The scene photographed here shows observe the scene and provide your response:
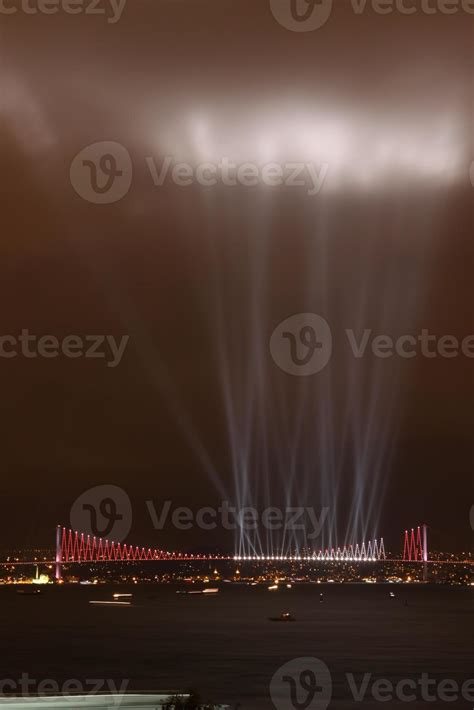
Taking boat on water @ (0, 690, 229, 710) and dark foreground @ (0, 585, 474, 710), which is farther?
dark foreground @ (0, 585, 474, 710)

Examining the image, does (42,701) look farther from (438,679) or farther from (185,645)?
(185,645)

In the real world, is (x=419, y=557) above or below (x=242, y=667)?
above

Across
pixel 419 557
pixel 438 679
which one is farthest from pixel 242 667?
pixel 419 557

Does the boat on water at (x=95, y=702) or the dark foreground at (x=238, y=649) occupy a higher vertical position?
the dark foreground at (x=238, y=649)

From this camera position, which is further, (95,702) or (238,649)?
(238,649)

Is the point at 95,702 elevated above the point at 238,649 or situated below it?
below

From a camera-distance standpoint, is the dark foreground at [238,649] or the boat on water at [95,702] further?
the dark foreground at [238,649]

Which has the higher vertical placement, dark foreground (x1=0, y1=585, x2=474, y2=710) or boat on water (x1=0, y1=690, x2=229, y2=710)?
dark foreground (x1=0, y1=585, x2=474, y2=710)

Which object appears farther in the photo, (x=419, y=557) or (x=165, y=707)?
(x=419, y=557)
